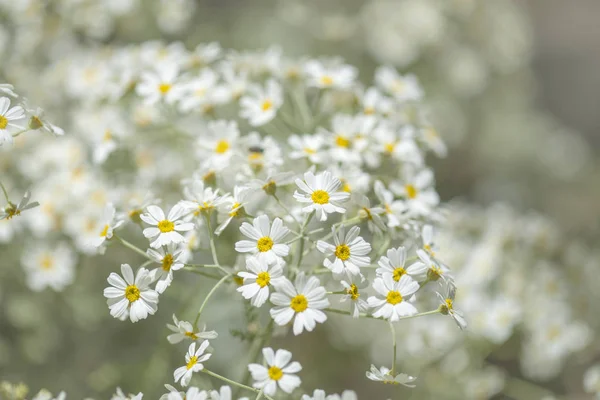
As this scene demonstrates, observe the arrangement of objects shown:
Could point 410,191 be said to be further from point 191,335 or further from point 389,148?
point 191,335

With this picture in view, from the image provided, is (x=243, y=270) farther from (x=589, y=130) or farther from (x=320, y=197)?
(x=589, y=130)

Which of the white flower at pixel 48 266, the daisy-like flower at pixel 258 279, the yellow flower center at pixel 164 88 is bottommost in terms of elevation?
the white flower at pixel 48 266

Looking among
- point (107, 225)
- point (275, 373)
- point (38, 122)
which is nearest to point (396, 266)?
point (275, 373)

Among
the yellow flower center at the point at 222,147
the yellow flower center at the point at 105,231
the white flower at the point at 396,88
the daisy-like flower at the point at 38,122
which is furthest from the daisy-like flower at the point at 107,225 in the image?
the white flower at the point at 396,88

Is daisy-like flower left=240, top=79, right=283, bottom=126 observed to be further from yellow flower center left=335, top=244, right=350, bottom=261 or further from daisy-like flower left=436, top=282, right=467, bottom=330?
daisy-like flower left=436, top=282, right=467, bottom=330

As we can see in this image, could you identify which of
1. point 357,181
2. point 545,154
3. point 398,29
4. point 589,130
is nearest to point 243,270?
point 357,181

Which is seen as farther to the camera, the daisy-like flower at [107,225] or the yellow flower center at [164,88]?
the yellow flower center at [164,88]

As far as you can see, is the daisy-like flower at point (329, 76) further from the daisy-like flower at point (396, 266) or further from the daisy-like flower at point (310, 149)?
the daisy-like flower at point (396, 266)
